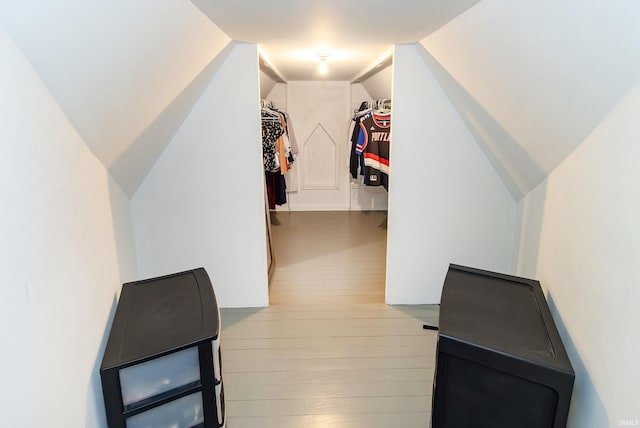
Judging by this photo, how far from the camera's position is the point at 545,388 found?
1336 mm

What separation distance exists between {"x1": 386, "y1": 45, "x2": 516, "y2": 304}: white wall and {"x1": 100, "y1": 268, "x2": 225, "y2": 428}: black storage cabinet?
1661 millimetres

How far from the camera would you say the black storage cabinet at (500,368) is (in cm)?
133

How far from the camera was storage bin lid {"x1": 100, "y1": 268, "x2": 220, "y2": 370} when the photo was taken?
1.44 metres

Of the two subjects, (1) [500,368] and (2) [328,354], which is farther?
(2) [328,354]

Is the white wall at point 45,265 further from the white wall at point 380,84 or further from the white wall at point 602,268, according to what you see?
the white wall at point 380,84

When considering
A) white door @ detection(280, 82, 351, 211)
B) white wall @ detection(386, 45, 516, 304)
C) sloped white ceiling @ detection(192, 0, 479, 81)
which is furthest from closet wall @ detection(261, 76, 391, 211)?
white wall @ detection(386, 45, 516, 304)

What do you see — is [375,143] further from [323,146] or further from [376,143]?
[323,146]

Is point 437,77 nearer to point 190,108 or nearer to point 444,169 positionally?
point 444,169

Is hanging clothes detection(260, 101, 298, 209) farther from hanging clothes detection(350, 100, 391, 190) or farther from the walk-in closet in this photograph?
hanging clothes detection(350, 100, 391, 190)

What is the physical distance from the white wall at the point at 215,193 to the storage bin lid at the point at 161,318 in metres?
0.94

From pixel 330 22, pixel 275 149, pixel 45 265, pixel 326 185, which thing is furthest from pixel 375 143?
pixel 45 265

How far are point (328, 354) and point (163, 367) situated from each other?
1179mm

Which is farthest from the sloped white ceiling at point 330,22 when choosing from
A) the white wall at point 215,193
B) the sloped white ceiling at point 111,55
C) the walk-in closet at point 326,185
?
the walk-in closet at point 326,185

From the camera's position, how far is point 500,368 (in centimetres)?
138
